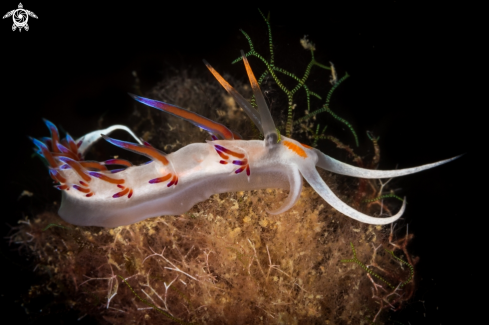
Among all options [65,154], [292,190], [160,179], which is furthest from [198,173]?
[65,154]

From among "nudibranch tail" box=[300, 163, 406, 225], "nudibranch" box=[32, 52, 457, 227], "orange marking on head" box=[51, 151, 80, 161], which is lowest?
"nudibranch tail" box=[300, 163, 406, 225]

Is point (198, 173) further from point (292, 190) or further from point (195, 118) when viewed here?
point (292, 190)

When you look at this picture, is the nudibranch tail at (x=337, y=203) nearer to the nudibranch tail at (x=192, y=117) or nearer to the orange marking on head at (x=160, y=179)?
the nudibranch tail at (x=192, y=117)

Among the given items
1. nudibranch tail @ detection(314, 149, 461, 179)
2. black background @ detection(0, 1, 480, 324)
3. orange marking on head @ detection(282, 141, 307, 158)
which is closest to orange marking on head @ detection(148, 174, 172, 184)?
orange marking on head @ detection(282, 141, 307, 158)

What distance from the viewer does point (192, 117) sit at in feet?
7.68

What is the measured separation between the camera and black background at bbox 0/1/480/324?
306cm

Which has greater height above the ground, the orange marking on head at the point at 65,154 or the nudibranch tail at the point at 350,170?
the orange marking on head at the point at 65,154

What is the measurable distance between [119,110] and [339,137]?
302 centimetres

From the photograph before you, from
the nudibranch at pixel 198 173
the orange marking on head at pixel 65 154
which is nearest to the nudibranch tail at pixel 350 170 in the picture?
the nudibranch at pixel 198 173

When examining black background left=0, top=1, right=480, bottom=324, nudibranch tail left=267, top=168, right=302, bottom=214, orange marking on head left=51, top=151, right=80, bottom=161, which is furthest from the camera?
black background left=0, top=1, right=480, bottom=324

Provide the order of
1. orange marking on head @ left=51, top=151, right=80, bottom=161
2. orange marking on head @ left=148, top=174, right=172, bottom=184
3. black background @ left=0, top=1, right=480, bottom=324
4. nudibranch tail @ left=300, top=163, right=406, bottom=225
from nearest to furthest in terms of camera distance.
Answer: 1. nudibranch tail @ left=300, top=163, right=406, bottom=225
2. orange marking on head @ left=148, top=174, right=172, bottom=184
3. orange marking on head @ left=51, top=151, right=80, bottom=161
4. black background @ left=0, top=1, right=480, bottom=324

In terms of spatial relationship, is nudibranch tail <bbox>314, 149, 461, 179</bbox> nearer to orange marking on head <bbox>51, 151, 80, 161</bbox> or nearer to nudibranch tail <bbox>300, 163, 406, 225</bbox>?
nudibranch tail <bbox>300, 163, 406, 225</bbox>

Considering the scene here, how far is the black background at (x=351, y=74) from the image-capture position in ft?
10.0

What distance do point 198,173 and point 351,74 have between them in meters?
2.03
